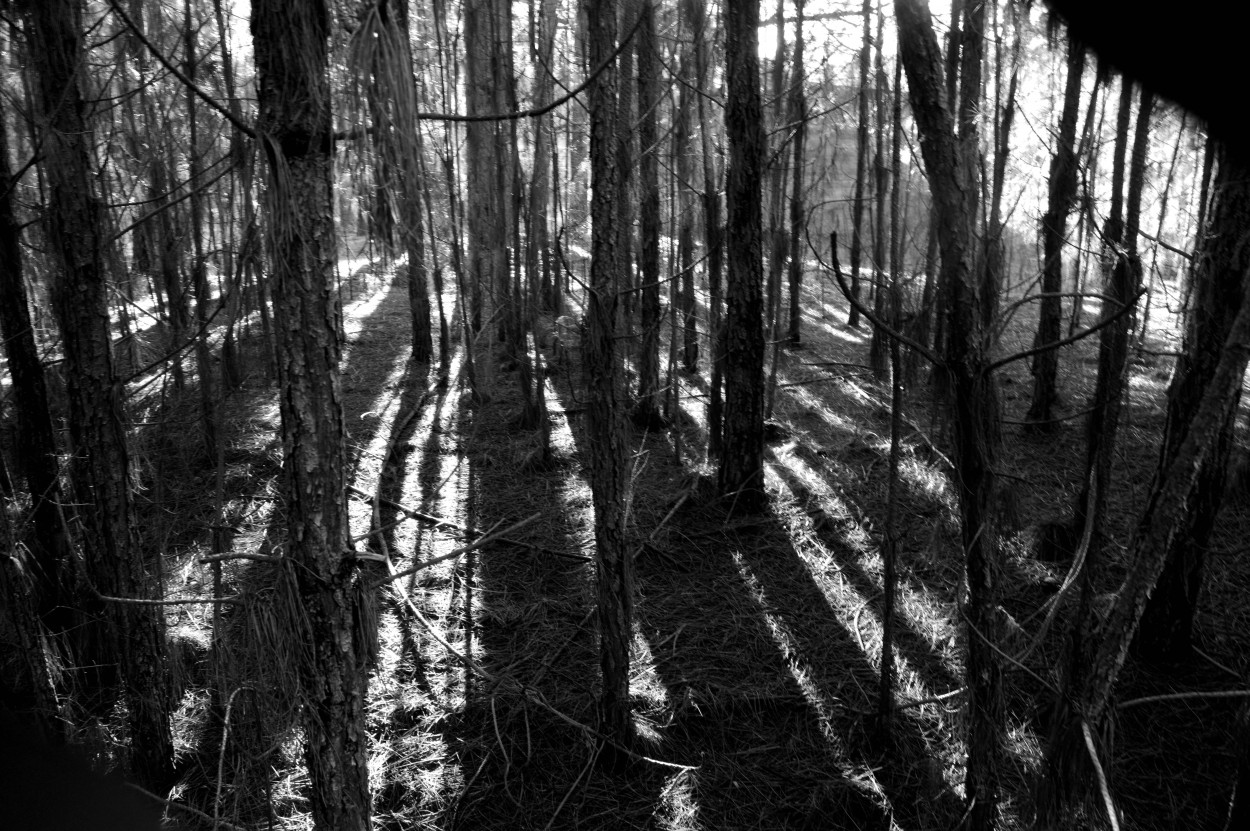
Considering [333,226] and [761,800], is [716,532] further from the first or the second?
[333,226]

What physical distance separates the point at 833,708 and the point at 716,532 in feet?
7.60

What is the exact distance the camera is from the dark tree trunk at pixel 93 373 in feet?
14.5

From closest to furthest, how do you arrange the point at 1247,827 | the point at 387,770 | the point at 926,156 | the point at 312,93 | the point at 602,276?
the point at 312,93 < the point at 926,156 < the point at 1247,827 < the point at 602,276 < the point at 387,770

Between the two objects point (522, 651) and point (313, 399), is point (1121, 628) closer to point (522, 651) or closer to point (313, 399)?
point (313, 399)

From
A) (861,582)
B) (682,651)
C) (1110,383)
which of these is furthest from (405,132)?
(861,582)

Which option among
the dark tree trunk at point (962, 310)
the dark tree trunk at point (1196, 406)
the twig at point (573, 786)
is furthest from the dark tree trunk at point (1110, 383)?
the twig at point (573, 786)

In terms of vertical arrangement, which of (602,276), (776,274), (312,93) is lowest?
(776,274)

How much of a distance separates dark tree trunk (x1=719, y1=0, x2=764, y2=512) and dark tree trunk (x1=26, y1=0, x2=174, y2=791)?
462 centimetres

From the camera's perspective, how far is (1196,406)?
506 cm

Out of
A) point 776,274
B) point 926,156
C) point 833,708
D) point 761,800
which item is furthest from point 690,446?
point 926,156

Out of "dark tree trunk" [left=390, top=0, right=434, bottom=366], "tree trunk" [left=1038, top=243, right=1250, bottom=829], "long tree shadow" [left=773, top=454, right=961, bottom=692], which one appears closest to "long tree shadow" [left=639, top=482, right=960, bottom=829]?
"long tree shadow" [left=773, top=454, right=961, bottom=692]

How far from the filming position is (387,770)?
4.75 m

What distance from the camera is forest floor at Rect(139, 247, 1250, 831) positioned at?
4.51 metres

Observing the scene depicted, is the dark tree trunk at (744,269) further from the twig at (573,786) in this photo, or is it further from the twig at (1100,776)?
the twig at (1100,776)
